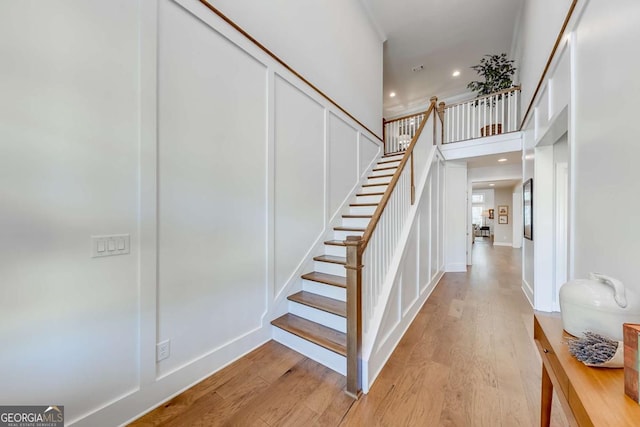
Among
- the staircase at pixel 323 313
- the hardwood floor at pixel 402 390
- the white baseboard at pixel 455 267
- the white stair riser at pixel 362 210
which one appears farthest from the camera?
the white baseboard at pixel 455 267

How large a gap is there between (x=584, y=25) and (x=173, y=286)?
137 inches

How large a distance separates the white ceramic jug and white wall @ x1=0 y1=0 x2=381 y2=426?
2089 millimetres

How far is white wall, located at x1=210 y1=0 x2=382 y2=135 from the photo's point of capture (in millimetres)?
2521

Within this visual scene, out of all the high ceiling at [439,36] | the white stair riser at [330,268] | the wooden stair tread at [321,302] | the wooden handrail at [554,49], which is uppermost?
the high ceiling at [439,36]

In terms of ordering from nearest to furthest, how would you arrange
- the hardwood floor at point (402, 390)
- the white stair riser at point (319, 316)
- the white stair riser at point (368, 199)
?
the hardwood floor at point (402, 390) → the white stair riser at point (319, 316) → the white stair riser at point (368, 199)

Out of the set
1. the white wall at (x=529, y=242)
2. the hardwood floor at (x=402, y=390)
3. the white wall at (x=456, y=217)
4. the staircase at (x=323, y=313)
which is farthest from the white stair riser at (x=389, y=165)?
the hardwood floor at (x=402, y=390)

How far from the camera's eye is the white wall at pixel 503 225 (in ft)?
33.0

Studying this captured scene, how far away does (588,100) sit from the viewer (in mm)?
1693

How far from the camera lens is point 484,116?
5.27 metres

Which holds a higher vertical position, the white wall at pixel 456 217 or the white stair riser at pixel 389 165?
the white stair riser at pixel 389 165

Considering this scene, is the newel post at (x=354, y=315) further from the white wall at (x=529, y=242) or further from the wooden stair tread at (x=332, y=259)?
the white wall at (x=529, y=242)

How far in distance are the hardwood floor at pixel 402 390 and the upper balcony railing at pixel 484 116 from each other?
4042mm

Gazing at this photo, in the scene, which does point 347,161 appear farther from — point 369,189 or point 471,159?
point 471,159

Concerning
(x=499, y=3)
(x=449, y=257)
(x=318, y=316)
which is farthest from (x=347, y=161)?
(x=499, y=3)
